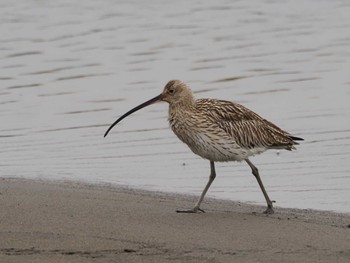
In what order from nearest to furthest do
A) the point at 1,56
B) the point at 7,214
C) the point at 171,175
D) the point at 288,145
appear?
the point at 7,214 < the point at 288,145 < the point at 171,175 < the point at 1,56

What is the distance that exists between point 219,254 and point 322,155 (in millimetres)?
4352

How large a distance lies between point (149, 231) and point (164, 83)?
276 inches

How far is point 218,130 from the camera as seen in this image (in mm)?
9250

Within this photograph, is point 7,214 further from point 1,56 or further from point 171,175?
point 1,56

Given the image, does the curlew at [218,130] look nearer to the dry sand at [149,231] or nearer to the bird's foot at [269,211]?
the bird's foot at [269,211]

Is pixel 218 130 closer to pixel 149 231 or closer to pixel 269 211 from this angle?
pixel 269 211

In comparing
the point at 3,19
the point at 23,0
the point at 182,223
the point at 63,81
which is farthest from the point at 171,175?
the point at 23,0

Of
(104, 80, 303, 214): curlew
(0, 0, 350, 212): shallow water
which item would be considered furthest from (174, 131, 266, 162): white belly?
(0, 0, 350, 212): shallow water

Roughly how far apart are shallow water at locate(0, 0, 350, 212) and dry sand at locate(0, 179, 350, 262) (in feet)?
3.58

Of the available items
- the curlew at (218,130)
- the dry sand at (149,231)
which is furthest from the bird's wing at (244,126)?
the dry sand at (149,231)

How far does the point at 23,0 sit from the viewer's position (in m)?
22.2

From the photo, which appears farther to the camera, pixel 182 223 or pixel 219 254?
pixel 182 223

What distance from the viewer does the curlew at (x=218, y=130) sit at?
30.2 feet

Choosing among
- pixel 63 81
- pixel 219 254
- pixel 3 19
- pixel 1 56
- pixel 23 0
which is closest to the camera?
pixel 219 254
